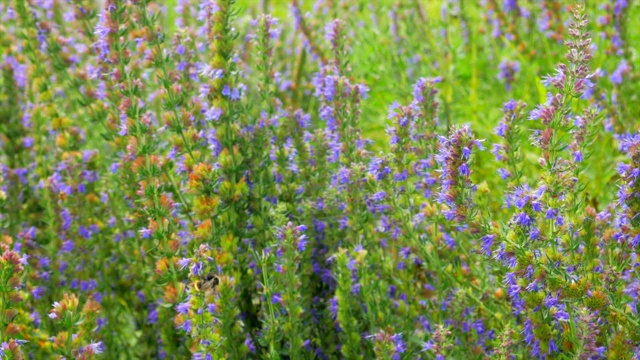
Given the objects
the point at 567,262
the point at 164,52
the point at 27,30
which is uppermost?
the point at 27,30

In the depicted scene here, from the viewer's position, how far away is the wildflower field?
7.57 ft

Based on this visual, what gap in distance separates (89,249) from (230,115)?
940 mm

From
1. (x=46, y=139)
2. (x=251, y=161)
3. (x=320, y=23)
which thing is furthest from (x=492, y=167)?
(x=46, y=139)

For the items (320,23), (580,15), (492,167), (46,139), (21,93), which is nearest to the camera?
(580,15)

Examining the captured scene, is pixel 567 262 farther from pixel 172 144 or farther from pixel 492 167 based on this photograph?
pixel 492 167

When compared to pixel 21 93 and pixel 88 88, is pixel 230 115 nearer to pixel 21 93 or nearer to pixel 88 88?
pixel 88 88

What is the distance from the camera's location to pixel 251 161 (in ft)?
10.0

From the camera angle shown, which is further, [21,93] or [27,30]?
[21,93]

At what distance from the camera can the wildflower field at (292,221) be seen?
231 cm

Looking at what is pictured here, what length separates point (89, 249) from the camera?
11.2 feet

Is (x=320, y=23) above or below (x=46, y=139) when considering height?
above

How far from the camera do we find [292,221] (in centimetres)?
312

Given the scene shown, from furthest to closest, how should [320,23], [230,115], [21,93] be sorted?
[320,23]
[21,93]
[230,115]

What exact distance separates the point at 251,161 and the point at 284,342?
2.17 feet
